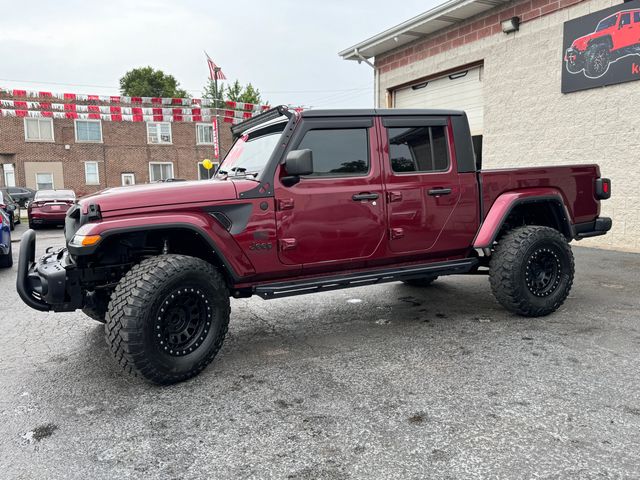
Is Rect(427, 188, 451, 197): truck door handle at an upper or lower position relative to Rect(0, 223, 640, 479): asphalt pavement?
upper

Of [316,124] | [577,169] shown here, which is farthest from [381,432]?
[577,169]

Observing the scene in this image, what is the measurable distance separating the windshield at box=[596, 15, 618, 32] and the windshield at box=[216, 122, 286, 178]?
6.96 meters

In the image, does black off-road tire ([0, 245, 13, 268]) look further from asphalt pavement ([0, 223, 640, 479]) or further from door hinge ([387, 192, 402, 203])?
door hinge ([387, 192, 402, 203])

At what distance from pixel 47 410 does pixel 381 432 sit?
2.03 m

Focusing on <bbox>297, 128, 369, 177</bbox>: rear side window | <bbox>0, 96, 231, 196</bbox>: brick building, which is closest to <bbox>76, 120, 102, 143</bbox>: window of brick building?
<bbox>0, 96, 231, 196</bbox>: brick building

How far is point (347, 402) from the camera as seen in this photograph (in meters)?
2.93

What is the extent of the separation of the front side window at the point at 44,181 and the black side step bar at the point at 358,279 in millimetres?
30920

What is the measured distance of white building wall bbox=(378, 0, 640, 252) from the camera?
8.03 meters

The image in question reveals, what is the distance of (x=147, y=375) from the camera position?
10.1 feet

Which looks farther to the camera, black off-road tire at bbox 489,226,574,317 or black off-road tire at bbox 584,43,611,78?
black off-road tire at bbox 584,43,611,78

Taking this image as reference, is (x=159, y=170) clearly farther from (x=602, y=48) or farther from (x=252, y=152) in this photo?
(x=252, y=152)

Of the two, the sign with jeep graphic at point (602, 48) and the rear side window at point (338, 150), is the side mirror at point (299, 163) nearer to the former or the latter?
the rear side window at point (338, 150)

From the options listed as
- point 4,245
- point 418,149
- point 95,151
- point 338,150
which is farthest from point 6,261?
point 95,151

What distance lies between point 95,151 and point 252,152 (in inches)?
1192
